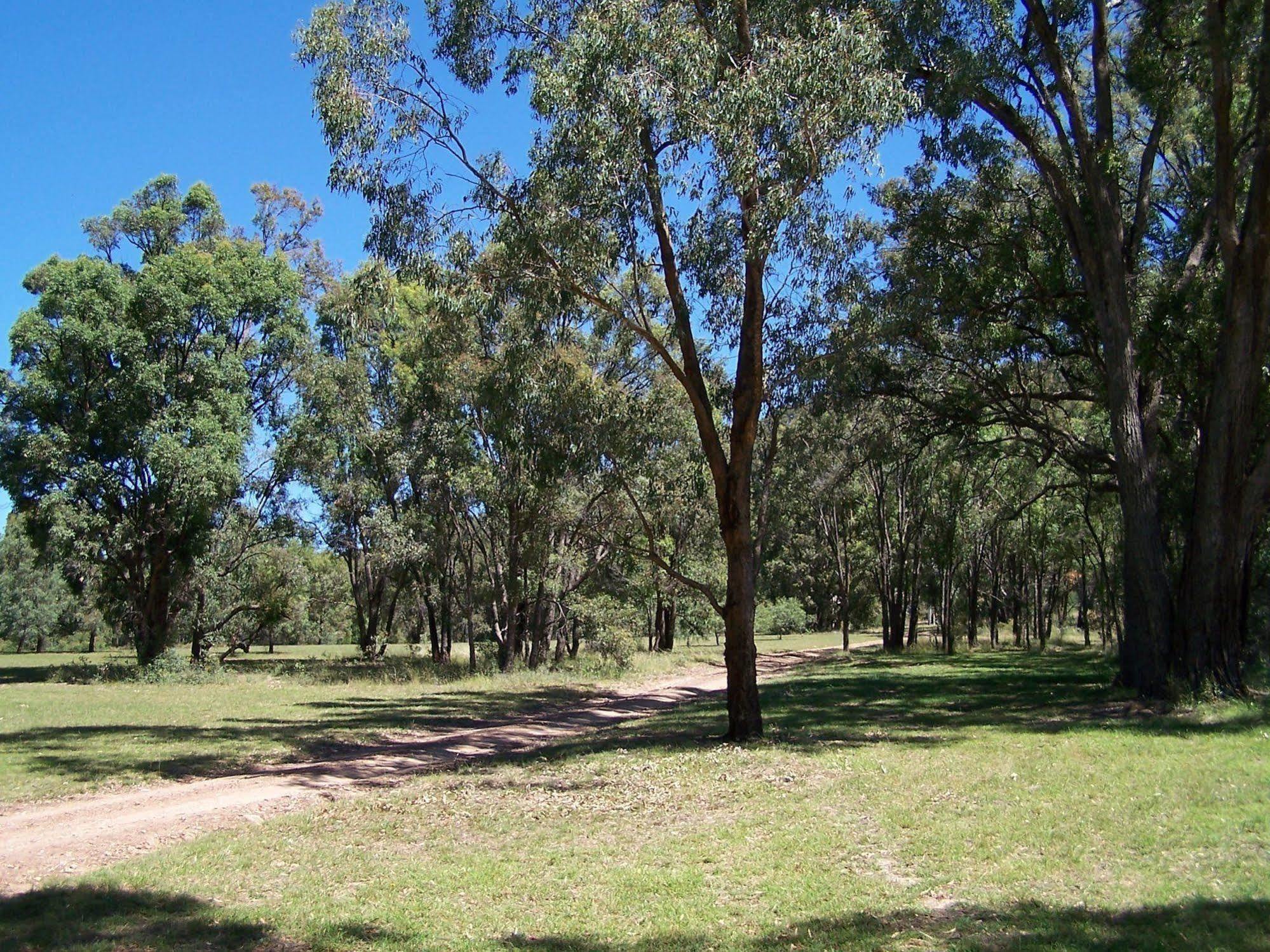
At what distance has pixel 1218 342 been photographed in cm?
1522

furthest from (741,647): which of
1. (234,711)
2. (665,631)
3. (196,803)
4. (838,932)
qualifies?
(665,631)

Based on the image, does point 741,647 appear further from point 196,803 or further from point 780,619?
point 780,619

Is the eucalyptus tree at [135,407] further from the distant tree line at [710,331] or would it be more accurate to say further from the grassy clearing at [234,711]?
the grassy clearing at [234,711]

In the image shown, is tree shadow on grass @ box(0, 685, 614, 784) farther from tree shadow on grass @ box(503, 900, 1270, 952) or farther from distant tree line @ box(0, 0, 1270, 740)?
tree shadow on grass @ box(503, 900, 1270, 952)

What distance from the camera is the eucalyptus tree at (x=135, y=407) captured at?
29078mm

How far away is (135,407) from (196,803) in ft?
73.9

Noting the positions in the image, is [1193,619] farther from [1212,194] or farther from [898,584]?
[898,584]

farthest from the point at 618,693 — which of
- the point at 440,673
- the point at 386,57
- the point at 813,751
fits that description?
the point at 386,57

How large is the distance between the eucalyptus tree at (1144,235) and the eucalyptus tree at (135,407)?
24088 millimetres

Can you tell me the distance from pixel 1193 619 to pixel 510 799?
37.0 ft

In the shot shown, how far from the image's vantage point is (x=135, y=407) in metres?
29.6

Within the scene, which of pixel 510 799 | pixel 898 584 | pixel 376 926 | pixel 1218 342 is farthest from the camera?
pixel 898 584

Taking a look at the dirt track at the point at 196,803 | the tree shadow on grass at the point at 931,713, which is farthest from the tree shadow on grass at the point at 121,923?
the tree shadow on grass at the point at 931,713

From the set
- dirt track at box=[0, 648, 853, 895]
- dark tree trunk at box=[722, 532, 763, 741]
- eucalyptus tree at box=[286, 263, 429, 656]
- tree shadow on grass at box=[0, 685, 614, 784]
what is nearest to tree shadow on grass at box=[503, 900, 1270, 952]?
dirt track at box=[0, 648, 853, 895]
